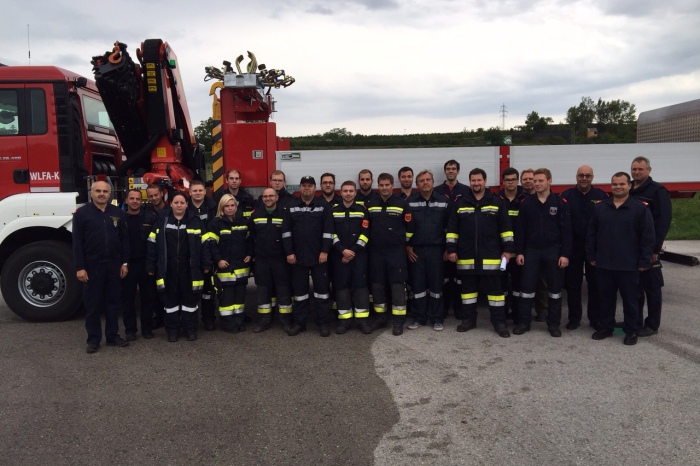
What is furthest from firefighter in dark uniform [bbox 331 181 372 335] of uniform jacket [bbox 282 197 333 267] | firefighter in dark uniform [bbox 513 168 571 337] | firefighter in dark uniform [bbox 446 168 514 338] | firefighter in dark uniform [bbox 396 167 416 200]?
firefighter in dark uniform [bbox 513 168 571 337]

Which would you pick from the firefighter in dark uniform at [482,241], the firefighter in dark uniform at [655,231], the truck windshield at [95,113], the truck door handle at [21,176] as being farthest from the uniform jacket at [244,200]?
the firefighter in dark uniform at [655,231]

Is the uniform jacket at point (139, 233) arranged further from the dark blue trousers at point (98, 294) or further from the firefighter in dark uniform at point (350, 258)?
the firefighter in dark uniform at point (350, 258)

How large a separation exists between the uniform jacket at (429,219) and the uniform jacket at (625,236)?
5.20ft

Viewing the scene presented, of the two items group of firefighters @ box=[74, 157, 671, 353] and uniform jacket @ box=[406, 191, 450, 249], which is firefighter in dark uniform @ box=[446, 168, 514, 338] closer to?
group of firefighters @ box=[74, 157, 671, 353]

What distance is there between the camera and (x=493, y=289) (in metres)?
5.68

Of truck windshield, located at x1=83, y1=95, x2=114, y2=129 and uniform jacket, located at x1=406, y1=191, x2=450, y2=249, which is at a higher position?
truck windshield, located at x1=83, y1=95, x2=114, y2=129

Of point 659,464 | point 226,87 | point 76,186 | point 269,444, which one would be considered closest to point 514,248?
point 659,464

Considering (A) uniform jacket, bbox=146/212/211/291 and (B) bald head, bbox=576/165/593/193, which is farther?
(B) bald head, bbox=576/165/593/193

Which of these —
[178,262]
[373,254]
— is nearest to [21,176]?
[178,262]

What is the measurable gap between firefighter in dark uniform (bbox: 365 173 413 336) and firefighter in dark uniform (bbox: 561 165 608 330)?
181cm

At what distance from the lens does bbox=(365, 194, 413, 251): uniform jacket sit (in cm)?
576

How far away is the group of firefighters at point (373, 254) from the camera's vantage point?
5422 millimetres

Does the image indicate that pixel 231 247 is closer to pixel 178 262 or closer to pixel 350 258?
pixel 178 262

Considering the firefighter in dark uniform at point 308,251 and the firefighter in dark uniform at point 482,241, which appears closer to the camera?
the firefighter in dark uniform at point 482,241
